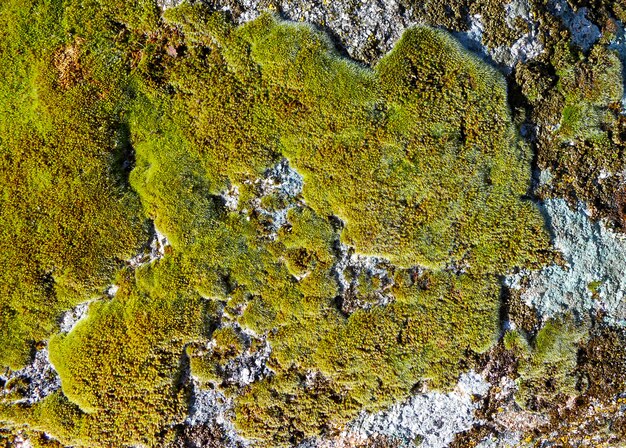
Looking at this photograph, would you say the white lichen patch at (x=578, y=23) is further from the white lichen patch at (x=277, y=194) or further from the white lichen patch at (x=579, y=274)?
the white lichen patch at (x=277, y=194)

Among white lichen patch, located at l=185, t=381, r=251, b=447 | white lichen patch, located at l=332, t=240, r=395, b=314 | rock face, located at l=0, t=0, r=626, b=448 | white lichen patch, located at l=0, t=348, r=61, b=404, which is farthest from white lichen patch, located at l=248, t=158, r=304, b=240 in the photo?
white lichen patch, located at l=0, t=348, r=61, b=404

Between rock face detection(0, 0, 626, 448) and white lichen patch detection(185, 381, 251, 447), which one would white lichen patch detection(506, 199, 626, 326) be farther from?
white lichen patch detection(185, 381, 251, 447)

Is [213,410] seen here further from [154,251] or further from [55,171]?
[55,171]

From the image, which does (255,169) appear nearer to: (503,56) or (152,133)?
(152,133)

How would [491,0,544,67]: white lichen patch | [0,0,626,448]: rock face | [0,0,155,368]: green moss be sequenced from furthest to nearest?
1. [491,0,544,67]: white lichen patch
2. [0,0,626,448]: rock face
3. [0,0,155,368]: green moss

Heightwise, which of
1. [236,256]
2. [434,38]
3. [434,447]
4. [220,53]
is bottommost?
[434,447]

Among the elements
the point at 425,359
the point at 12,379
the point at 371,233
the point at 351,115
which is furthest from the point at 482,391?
the point at 12,379
